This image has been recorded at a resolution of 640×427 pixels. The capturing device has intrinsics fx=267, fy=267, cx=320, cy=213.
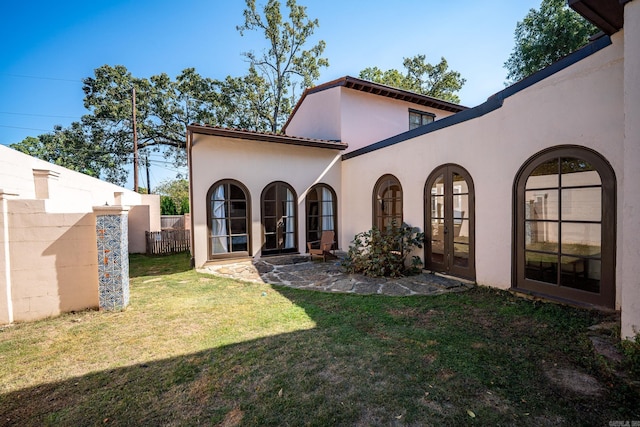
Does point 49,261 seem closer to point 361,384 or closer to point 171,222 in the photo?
point 361,384

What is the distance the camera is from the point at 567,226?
160 inches

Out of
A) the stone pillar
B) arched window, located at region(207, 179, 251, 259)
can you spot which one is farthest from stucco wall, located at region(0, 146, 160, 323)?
arched window, located at region(207, 179, 251, 259)

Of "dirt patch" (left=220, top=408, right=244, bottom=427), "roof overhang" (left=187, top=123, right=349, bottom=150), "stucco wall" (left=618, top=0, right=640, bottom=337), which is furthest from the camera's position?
"roof overhang" (left=187, top=123, right=349, bottom=150)

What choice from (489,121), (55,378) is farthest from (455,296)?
(55,378)

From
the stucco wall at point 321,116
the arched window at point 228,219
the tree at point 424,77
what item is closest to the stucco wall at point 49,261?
the arched window at point 228,219

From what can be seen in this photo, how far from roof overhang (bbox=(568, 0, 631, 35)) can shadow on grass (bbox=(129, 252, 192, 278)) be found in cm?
884

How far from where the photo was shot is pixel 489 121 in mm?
5043

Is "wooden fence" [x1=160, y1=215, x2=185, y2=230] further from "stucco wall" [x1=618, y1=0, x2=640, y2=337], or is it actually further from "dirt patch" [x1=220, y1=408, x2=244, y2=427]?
"stucco wall" [x1=618, y1=0, x2=640, y2=337]

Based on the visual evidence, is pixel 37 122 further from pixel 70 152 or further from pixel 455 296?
pixel 455 296

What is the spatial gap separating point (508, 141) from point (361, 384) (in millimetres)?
4693

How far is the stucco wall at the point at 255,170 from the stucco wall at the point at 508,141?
8.80 ft

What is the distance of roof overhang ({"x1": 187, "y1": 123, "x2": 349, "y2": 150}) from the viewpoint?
23.4 ft

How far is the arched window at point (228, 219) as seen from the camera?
7762 mm

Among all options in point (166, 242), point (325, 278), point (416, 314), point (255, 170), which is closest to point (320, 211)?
point (255, 170)
